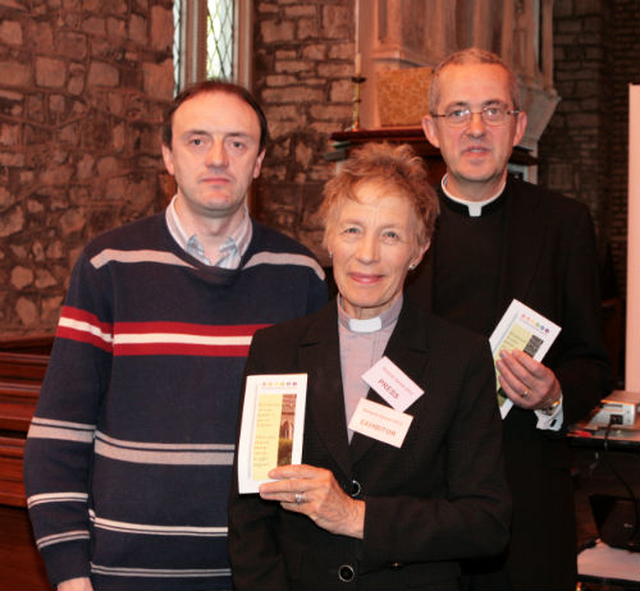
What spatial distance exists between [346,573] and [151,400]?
53 cm

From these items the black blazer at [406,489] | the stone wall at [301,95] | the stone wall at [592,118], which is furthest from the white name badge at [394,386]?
the stone wall at [592,118]

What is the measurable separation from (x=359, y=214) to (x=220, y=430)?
0.53 m

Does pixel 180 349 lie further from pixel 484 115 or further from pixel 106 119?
pixel 106 119

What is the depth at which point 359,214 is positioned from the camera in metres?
1.85

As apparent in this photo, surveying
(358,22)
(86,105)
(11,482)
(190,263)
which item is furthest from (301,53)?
(190,263)

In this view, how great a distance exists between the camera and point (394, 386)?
1.78 metres

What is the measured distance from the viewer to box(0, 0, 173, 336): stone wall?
5766mm

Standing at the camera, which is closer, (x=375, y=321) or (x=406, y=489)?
(x=406, y=489)

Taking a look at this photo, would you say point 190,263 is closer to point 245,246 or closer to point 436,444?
point 245,246

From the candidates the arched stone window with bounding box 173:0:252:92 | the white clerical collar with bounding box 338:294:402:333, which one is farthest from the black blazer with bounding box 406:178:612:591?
the arched stone window with bounding box 173:0:252:92

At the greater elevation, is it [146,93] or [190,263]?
[146,93]

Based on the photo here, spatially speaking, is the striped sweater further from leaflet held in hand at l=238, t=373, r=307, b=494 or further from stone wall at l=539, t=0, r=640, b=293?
stone wall at l=539, t=0, r=640, b=293

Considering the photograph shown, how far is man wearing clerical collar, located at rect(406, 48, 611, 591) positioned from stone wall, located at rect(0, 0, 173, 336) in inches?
160

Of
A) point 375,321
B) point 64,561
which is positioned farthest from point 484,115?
point 64,561
